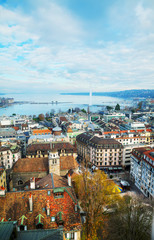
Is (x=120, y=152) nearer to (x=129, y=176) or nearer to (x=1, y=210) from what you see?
(x=129, y=176)

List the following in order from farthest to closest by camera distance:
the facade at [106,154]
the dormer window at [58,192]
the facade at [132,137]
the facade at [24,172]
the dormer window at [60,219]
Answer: the facade at [132,137] → the facade at [106,154] → the facade at [24,172] → the dormer window at [58,192] → the dormer window at [60,219]

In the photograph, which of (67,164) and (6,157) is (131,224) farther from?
(6,157)

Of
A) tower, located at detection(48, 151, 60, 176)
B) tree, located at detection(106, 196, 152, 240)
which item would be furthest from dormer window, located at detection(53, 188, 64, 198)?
tower, located at detection(48, 151, 60, 176)

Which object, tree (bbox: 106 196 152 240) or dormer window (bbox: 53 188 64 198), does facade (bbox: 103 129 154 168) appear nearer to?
tree (bbox: 106 196 152 240)

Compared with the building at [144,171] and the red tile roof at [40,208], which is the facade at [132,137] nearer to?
the building at [144,171]

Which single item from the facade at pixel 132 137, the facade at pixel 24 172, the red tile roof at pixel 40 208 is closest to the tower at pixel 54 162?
the facade at pixel 24 172

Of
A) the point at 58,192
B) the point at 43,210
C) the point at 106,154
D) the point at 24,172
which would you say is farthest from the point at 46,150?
the point at 43,210

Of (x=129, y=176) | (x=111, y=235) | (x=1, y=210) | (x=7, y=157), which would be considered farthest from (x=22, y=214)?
(x=129, y=176)

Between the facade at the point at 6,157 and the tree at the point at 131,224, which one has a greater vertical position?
the facade at the point at 6,157
